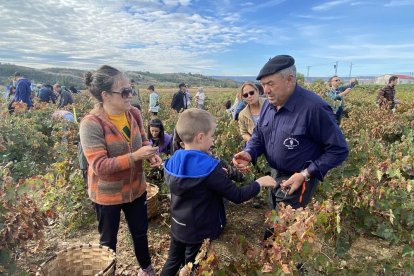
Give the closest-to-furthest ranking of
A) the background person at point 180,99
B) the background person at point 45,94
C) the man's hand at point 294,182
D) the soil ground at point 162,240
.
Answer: the man's hand at point 294,182
the soil ground at point 162,240
the background person at point 180,99
the background person at point 45,94

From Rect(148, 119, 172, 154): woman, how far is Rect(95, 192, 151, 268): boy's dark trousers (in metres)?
1.83

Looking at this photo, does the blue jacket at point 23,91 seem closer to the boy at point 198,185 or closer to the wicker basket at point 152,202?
the wicker basket at point 152,202

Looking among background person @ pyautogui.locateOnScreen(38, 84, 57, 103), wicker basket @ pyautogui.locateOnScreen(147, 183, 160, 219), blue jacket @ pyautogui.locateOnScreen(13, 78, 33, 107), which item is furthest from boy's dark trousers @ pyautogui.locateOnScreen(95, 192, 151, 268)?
background person @ pyautogui.locateOnScreen(38, 84, 57, 103)

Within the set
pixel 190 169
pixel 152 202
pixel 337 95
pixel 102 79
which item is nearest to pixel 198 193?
pixel 190 169

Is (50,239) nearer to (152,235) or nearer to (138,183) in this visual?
(152,235)

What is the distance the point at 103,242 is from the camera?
2643mm

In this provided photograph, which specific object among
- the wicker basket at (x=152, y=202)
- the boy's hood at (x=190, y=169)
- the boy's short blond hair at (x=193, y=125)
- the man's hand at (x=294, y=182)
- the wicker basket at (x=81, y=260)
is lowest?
the wicker basket at (x=152, y=202)

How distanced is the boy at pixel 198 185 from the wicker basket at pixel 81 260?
59 cm

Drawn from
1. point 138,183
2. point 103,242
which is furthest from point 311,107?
point 103,242

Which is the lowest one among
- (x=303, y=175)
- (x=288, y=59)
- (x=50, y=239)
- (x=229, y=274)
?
(x=50, y=239)

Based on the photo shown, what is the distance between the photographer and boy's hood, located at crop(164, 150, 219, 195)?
213 cm

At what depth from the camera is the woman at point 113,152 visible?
7.74ft

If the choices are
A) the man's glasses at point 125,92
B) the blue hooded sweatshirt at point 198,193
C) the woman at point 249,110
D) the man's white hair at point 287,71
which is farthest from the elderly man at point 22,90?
the man's white hair at point 287,71

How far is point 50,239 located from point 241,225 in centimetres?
225
